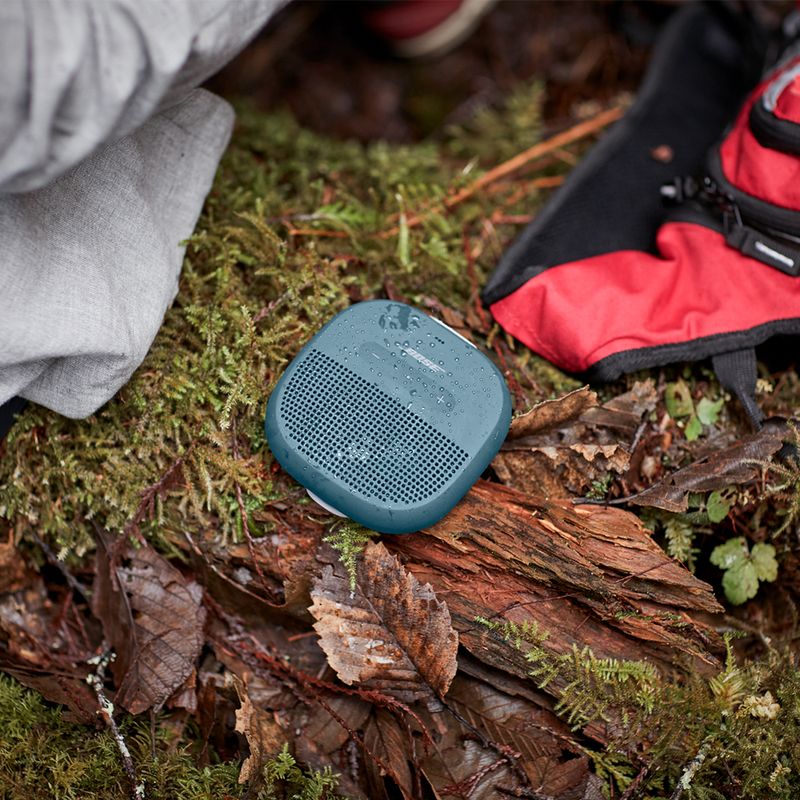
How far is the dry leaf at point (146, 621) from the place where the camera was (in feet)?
5.69

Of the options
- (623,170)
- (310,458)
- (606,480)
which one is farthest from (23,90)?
(623,170)

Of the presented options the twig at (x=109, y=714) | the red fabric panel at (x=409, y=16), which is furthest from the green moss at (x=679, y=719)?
the red fabric panel at (x=409, y=16)

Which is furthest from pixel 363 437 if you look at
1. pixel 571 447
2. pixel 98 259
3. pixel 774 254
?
pixel 774 254

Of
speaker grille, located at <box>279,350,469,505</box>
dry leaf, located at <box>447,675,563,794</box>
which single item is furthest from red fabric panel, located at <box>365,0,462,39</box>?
dry leaf, located at <box>447,675,563,794</box>

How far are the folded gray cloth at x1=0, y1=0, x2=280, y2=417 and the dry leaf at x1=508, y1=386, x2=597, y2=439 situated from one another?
900 mm

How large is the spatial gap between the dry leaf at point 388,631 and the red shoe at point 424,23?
2258 millimetres

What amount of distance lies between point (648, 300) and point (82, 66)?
1.38 meters

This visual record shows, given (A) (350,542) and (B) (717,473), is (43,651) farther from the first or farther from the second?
(B) (717,473)

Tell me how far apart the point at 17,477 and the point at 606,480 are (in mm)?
1470

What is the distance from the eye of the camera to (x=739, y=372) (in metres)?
1.84

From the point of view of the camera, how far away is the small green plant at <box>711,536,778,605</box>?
1754 mm

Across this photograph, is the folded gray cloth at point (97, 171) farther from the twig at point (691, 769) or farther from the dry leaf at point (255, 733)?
the twig at point (691, 769)

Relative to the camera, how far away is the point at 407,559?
172 centimetres

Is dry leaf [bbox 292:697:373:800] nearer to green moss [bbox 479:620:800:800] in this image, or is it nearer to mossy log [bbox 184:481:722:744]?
mossy log [bbox 184:481:722:744]
